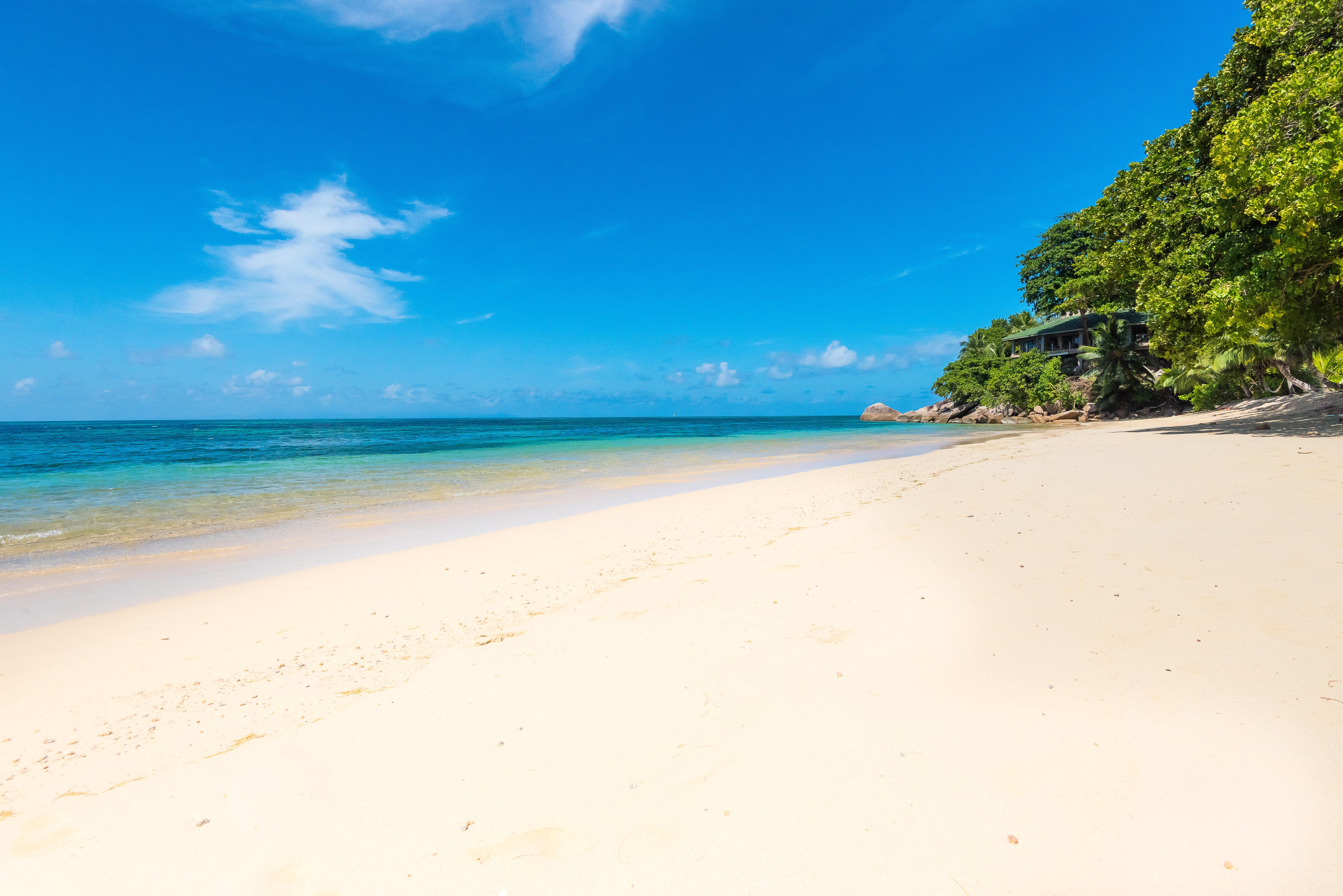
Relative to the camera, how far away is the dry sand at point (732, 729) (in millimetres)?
1867

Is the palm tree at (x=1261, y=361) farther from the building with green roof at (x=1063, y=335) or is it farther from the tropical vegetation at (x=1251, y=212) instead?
the building with green roof at (x=1063, y=335)

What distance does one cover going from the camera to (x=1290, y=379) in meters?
21.9

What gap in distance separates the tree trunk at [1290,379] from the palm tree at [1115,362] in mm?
11583

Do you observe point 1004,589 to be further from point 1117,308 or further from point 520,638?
point 1117,308

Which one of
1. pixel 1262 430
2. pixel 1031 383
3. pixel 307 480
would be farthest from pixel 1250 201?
pixel 1031 383

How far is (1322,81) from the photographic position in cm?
997

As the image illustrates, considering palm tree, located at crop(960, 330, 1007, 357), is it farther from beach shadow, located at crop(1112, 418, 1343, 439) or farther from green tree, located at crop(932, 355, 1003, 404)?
beach shadow, located at crop(1112, 418, 1343, 439)

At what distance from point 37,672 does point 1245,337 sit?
2064 cm

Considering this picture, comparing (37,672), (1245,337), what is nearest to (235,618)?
(37,672)

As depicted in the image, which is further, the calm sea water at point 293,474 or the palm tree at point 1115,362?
the palm tree at point 1115,362

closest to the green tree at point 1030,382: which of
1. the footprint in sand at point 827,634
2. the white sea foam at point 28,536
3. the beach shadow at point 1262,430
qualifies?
the beach shadow at point 1262,430

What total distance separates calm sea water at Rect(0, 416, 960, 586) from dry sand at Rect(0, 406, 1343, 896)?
589 cm

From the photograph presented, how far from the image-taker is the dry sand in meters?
1.87

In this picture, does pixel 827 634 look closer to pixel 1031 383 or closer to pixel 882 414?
pixel 1031 383
